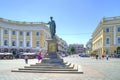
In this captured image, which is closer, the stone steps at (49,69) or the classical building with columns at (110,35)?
the stone steps at (49,69)

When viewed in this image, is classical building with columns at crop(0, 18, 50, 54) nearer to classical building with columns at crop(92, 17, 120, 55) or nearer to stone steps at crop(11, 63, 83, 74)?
classical building with columns at crop(92, 17, 120, 55)

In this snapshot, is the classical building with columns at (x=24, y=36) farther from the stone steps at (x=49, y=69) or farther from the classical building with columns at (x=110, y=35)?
the stone steps at (x=49, y=69)

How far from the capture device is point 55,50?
23.9 metres

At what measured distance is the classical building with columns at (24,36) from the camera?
251 feet

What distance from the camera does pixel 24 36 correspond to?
8069cm

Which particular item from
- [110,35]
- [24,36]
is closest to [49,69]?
[110,35]

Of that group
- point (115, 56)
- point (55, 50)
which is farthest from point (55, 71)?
point (115, 56)

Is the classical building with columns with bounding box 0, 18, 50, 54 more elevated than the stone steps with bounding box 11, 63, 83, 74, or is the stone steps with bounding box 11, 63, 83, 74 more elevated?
the classical building with columns with bounding box 0, 18, 50, 54

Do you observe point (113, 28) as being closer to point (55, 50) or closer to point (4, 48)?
point (4, 48)

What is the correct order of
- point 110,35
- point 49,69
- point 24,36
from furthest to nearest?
point 24,36 → point 110,35 → point 49,69

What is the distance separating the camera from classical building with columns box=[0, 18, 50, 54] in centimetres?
7638

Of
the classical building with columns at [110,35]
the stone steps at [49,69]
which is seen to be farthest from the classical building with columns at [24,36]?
the stone steps at [49,69]

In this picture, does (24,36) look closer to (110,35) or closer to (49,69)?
(110,35)

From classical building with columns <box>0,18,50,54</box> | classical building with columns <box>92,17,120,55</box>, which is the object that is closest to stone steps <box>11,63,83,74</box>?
classical building with columns <box>92,17,120,55</box>
